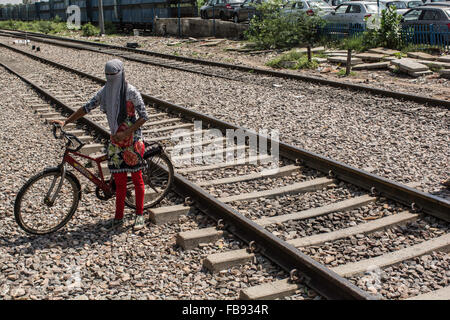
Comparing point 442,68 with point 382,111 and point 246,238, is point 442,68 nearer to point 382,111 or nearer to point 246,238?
point 382,111

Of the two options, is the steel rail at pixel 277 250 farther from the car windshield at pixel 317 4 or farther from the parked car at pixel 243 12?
the parked car at pixel 243 12

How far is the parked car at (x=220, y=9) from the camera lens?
1102 inches

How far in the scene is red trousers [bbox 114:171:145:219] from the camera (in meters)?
4.94

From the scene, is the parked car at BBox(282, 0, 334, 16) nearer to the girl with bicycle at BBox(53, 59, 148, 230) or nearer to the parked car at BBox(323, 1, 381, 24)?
the parked car at BBox(323, 1, 381, 24)

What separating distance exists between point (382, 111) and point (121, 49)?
1580cm

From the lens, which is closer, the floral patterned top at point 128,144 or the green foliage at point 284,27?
the floral patterned top at point 128,144

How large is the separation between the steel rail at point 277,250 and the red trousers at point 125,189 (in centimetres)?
63

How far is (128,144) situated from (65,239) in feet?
3.45

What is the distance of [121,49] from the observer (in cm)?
2277

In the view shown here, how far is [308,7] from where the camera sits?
21828 millimetres

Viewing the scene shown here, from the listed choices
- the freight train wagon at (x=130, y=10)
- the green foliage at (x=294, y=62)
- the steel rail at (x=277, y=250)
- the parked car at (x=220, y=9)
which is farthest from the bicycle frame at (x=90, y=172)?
the freight train wagon at (x=130, y=10)


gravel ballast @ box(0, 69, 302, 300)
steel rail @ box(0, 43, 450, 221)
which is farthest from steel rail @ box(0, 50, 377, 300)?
steel rail @ box(0, 43, 450, 221)

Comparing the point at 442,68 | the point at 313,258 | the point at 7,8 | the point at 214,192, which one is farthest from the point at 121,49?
the point at 7,8

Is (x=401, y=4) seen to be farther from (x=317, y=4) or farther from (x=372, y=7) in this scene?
(x=317, y=4)
